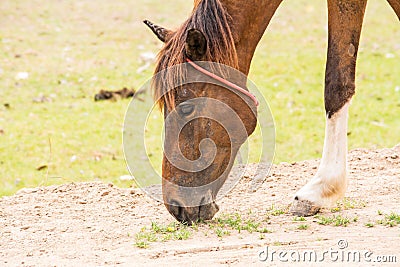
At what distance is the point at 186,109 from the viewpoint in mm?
4230

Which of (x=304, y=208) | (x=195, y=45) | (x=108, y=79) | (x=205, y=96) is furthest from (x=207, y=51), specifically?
(x=108, y=79)

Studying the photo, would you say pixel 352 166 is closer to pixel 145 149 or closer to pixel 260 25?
pixel 260 25

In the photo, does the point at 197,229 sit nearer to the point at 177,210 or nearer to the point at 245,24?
the point at 177,210

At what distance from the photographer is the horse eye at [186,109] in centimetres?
422

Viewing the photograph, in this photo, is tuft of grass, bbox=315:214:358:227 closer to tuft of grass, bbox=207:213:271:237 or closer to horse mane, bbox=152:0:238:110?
tuft of grass, bbox=207:213:271:237

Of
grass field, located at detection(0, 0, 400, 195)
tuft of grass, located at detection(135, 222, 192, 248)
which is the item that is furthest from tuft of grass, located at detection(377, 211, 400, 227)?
grass field, located at detection(0, 0, 400, 195)

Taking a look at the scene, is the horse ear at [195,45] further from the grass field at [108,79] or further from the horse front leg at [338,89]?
the grass field at [108,79]

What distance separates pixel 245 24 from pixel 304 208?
→ 143 centimetres

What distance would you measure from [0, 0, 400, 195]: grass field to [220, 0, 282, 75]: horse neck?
8.70ft

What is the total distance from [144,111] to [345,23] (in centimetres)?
497

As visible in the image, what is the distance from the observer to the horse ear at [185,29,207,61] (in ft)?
13.5

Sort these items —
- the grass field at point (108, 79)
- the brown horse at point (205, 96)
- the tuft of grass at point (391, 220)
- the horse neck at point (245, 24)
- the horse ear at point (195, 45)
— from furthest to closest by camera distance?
the grass field at point (108, 79) → the horse neck at point (245, 24) → the tuft of grass at point (391, 220) → the brown horse at point (205, 96) → the horse ear at point (195, 45)

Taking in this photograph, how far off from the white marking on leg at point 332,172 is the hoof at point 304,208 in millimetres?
30

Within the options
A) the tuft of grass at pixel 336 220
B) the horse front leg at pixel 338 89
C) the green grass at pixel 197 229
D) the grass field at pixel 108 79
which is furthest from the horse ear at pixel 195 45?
the grass field at pixel 108 79
